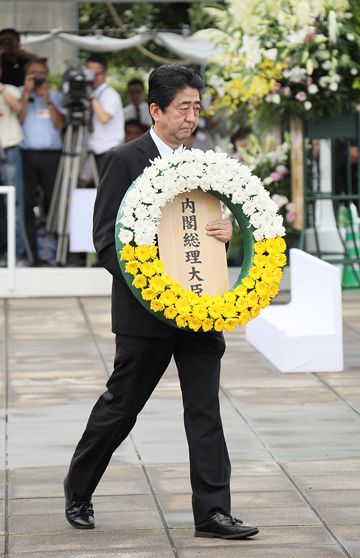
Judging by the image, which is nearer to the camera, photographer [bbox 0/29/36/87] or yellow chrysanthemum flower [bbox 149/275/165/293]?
yellow chrysanthemum flower [bbox 149/275/165/293]

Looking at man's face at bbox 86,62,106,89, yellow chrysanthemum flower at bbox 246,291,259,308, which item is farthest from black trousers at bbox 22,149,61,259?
yellow chrysanthemum flower at bbox 246,291,259,308

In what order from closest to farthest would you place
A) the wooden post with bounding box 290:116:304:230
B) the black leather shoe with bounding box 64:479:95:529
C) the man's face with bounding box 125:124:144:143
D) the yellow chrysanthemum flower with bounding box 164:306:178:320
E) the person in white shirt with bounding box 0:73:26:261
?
the yellow chrysanthemum flower with bounding box 164:306:178:320 → the black leather shoe with bounding box 64:479:95:529 → the wooden post with bounding box 290:116:304:230 → the person in white shirt with bounding box 0:73:26:261 → the man's face with bounding box 125:124:144:143

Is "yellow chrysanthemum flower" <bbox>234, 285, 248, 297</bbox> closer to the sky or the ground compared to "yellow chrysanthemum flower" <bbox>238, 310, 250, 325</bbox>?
closer to the sky

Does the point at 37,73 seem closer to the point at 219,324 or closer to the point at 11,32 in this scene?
the point at 11,32

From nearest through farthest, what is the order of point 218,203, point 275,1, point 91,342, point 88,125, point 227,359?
1. point 218,203
2. point 227,359
3. point 91,342
4. point 275,1
5. point 88,125

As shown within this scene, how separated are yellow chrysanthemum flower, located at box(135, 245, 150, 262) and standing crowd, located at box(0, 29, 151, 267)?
9.60 meters

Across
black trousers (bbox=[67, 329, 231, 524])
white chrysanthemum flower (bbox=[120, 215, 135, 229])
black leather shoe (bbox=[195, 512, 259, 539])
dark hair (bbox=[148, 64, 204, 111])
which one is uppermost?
dark hair (bbox=[148, 64, 204, 111])

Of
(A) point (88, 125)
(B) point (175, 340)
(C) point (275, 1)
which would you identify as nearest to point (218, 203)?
(B) point (175, 340)

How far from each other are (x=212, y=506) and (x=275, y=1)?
8829 millimetres

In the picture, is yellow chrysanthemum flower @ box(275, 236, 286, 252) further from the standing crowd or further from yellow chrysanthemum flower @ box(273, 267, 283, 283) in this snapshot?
the standing crowd

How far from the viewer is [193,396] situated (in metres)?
5.62

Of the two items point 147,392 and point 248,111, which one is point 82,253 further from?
point 147,392

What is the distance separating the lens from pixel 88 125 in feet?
49.5

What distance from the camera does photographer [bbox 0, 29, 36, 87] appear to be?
48.8 ft
